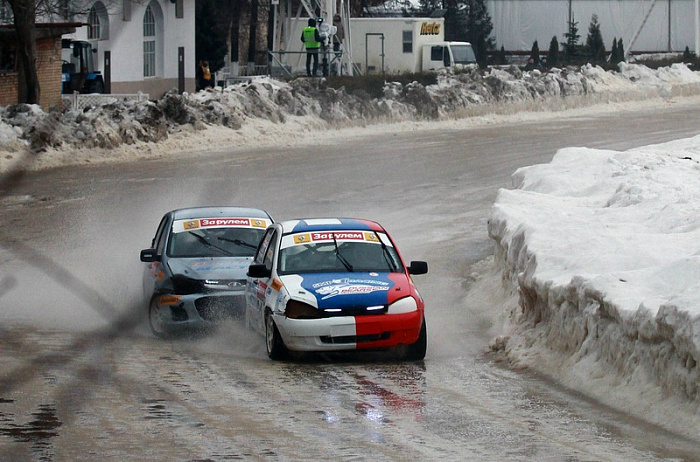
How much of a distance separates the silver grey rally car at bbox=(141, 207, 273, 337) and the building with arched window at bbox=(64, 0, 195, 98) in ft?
100

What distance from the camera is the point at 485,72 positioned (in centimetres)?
4694

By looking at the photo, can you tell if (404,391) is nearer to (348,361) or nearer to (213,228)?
(348,361)

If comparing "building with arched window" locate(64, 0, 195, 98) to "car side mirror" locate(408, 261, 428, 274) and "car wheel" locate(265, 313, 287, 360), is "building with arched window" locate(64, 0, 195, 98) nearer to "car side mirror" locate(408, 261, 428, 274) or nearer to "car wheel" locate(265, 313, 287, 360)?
"car side mirror" locate(408, 261, 428, 274)

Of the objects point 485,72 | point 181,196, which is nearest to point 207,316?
point 181,196

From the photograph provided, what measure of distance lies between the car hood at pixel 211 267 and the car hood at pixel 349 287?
1.71m

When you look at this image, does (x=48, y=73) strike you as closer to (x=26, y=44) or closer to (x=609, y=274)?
(x=26, y=44)

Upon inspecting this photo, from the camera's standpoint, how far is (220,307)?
12539 millimetres

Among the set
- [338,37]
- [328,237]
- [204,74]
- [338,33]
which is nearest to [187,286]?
[328,237]

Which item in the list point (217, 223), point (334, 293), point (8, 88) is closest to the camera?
point (334, 293)

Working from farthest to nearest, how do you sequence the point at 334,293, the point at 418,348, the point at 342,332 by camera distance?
1. the point at 418,348
2. the point at 334,293
3. the point at 342,332

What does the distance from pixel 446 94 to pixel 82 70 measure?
44.6 feet

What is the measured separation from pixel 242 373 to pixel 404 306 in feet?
5.47

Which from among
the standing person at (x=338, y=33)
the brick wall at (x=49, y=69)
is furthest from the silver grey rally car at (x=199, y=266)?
the standing person at (x=338, y=33)

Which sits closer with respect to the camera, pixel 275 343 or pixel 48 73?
pixel 275 343
